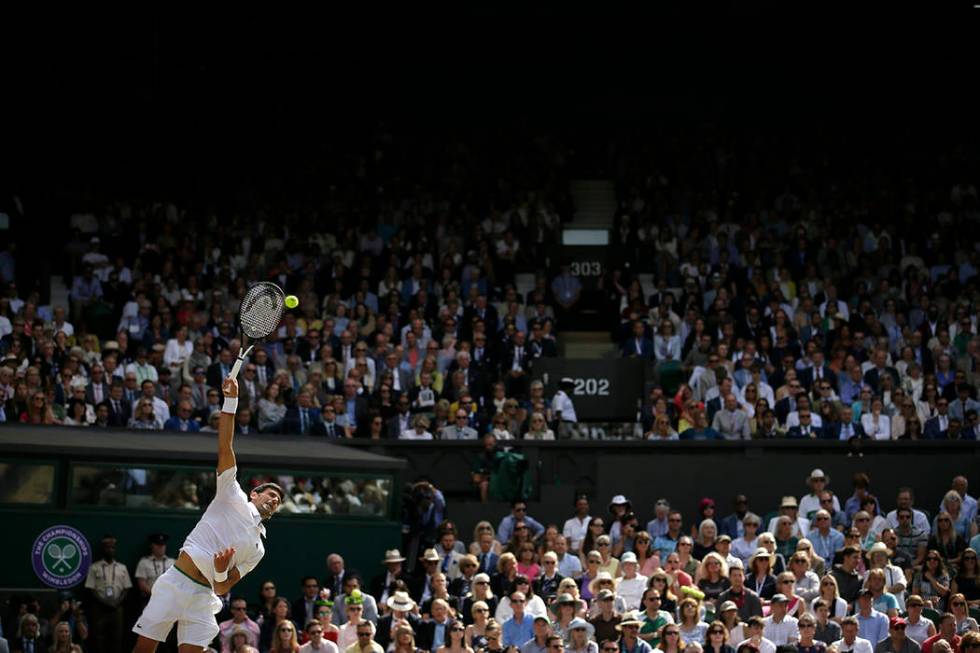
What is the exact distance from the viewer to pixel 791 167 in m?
32.6

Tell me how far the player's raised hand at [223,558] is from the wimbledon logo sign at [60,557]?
766cm

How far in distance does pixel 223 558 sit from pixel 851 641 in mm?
7477

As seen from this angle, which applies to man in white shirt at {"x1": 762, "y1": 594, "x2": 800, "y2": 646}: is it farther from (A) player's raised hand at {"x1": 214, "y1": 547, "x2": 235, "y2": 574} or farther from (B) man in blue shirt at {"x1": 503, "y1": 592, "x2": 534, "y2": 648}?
(A) player's raised hand at {"x1": 214, "y1": 547, "x2": 235, "y2": 574}

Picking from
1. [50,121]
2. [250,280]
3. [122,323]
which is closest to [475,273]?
A: [250,280]

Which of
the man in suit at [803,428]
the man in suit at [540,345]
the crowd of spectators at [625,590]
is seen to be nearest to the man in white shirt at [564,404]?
the man in suit at [540,345]

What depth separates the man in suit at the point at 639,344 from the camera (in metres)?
25.5

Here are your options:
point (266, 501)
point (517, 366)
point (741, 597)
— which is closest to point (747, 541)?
point (741, 597)

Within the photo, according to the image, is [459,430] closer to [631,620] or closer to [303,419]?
[303,419]

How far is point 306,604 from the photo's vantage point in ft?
63.9

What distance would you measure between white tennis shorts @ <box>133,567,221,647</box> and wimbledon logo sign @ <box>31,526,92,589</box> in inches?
294

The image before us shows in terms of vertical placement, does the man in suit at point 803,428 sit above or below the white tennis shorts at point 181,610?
above

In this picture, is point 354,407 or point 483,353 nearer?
point 354,407

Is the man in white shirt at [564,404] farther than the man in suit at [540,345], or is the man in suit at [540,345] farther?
the man in suit at [540,345]

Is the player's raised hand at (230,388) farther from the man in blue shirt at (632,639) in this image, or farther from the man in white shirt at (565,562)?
the man in white shirt at (565,562)
